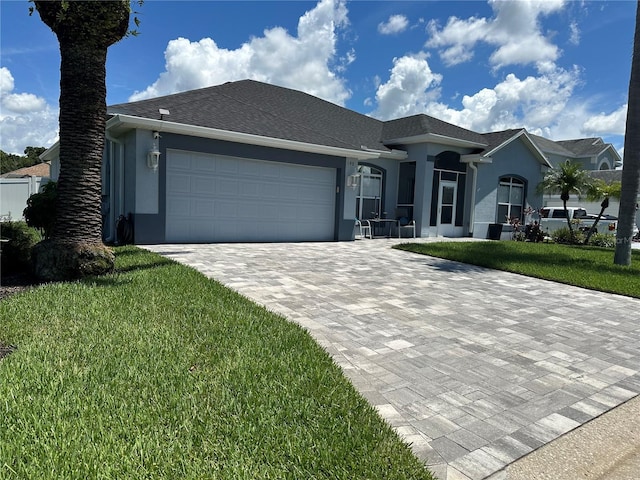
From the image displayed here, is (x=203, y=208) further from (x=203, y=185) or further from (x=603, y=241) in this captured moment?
(x=603, y=241)

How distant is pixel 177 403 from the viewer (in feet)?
9.02

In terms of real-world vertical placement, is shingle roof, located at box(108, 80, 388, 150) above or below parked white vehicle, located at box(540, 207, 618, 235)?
above

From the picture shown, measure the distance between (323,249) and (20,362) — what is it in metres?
9.42

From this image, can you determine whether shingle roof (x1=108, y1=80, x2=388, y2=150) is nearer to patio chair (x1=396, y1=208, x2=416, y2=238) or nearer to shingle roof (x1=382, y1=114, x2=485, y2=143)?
shingle roof (x1=382, y1=114, x2=485, y2=143)

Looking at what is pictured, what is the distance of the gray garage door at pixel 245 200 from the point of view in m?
11.6

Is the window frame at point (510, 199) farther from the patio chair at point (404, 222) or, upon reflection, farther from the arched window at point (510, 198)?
the patio chair at point (404, 222)

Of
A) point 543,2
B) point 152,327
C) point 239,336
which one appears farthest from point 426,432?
point 543,2

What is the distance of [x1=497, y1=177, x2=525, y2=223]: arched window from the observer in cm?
1969

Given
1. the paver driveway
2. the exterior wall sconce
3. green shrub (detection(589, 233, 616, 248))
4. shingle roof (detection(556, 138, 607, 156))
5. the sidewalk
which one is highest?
shingle roof (detection(556, 138, 607, 156))

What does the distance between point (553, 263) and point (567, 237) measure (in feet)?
27.5

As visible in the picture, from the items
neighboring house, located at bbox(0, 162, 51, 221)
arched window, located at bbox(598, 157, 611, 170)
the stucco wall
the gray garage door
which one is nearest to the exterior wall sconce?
the gray garage door

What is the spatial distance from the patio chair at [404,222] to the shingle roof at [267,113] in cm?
277

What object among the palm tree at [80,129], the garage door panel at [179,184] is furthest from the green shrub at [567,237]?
the palm tree at [80,129]

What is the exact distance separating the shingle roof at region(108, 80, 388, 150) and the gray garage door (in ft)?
3.34
